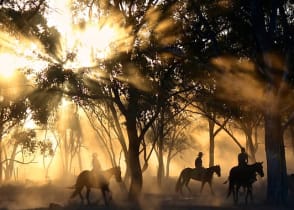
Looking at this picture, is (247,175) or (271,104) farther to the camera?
(247,175)

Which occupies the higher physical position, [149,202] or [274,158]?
[274,158]

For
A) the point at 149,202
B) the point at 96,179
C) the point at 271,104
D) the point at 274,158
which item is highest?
the point at 271,104

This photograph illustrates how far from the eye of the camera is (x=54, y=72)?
29.2 metres

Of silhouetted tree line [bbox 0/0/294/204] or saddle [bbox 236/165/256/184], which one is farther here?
saddle [bbox 236/165/256/184]

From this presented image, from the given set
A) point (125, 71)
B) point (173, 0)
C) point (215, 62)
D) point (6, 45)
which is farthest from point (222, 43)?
point (6, 45)

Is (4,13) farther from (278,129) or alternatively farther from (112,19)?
(278,129)

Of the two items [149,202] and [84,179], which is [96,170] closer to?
[84,179]

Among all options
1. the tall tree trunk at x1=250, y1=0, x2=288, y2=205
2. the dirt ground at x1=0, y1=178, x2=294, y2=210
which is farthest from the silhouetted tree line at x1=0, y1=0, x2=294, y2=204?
the dirt ground at x1=0, y1=178, x2=294, y2=210

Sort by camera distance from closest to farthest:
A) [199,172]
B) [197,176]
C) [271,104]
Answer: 1. [271,104]
2. [199,172]
3. [197,176]

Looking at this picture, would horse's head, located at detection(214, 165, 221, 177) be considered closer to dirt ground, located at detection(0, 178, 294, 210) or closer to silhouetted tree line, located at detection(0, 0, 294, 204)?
dirt ground, located at detection(0, 178, 294, 210)

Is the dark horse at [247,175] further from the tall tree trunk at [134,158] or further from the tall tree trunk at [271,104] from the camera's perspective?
the tall tree trunk at [134,158]

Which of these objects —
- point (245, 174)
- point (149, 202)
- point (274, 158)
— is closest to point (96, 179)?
point (149, 202)

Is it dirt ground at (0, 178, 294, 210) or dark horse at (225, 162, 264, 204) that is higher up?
dark horse at (225, 162, 264, 204)

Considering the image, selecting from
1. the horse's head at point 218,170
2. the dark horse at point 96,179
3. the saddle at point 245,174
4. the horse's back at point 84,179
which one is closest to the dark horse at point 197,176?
the horse's head at point 218,170
